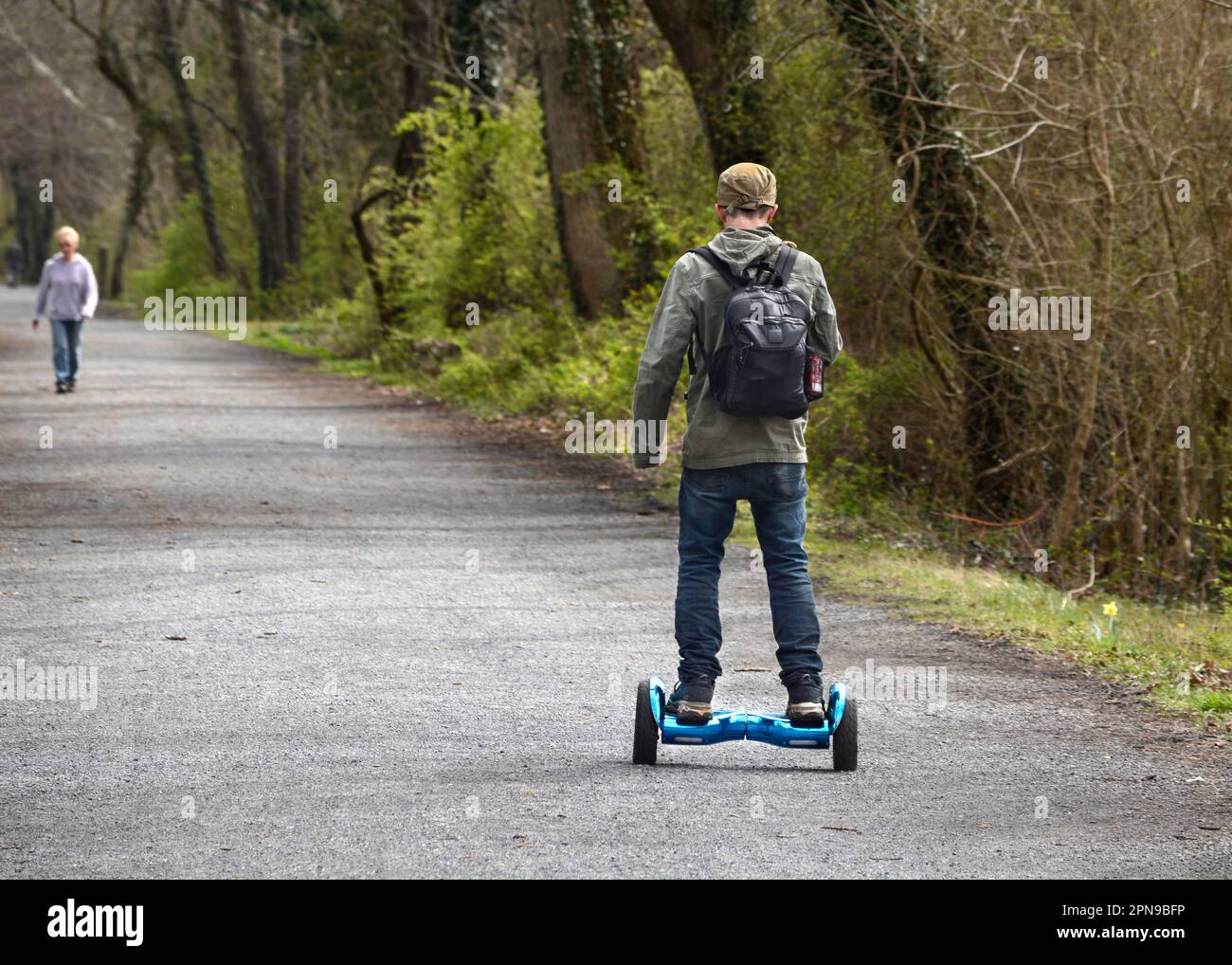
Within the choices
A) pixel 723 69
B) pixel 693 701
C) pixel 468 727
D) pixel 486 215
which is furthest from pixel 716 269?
pixel 486 215

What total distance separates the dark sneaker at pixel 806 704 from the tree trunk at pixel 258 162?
36254 millimetres

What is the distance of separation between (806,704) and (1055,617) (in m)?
3.94

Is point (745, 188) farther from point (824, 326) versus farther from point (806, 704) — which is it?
point (806, 704)

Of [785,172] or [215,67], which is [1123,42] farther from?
[215,67]

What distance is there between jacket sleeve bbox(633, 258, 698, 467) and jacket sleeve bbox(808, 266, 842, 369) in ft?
1.45

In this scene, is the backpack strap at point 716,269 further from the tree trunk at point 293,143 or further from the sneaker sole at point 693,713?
the tree trunk at point 293,143

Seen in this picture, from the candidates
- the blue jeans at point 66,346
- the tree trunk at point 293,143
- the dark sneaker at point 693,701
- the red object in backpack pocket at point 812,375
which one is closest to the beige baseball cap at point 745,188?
the red object in backpack pocket at point 812,375

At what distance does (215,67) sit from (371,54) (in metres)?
18.4

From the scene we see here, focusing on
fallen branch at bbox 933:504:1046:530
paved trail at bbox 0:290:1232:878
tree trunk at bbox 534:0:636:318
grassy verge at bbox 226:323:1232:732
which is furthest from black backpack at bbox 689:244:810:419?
tree trunk at bbox 534:0:636:318

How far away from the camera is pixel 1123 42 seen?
13570 millimetres

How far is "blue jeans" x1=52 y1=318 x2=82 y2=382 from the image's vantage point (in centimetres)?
2173

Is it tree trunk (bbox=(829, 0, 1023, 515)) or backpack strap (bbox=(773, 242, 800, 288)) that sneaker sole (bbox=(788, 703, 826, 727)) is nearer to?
backpack strap (bbox=(773, 242, 800, 288))

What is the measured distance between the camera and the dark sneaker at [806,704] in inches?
247
